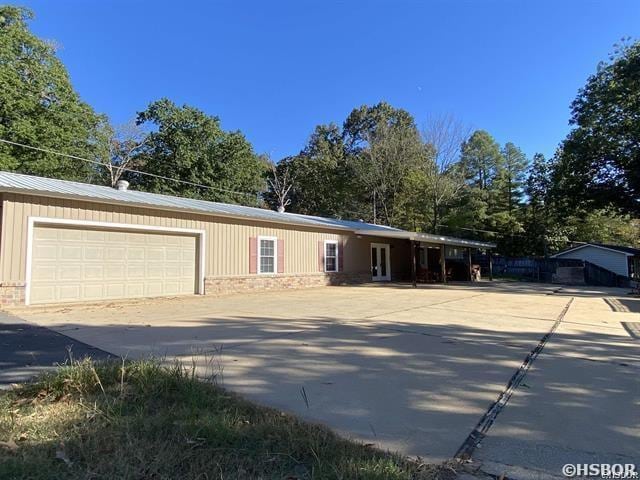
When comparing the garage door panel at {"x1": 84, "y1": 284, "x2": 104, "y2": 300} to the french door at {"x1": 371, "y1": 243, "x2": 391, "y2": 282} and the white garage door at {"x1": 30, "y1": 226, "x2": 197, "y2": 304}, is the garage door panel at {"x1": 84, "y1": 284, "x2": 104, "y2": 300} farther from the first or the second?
the french door at {"x1": 371, "y1": 243, "x2": 391, "y2": 282}

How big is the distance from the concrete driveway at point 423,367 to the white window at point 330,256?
381 inches

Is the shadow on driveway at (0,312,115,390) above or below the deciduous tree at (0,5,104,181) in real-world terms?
below

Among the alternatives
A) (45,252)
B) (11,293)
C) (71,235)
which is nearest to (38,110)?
(71,235)

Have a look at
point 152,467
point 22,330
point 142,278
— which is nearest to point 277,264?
point 142,278

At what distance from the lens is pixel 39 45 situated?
27453 millimetres

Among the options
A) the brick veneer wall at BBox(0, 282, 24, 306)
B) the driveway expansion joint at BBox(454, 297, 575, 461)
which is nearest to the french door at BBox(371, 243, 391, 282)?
the brick veneer wall at BBox(0, 282, 24, 306)

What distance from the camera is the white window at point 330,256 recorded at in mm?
20375

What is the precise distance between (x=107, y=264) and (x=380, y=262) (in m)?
15.3

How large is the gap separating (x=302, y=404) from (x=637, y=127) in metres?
23.6

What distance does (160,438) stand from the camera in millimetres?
3014

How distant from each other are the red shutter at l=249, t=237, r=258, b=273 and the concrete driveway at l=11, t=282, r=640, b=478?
5.52m

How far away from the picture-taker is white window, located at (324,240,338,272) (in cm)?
2038

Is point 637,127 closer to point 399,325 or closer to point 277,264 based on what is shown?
point 277,264

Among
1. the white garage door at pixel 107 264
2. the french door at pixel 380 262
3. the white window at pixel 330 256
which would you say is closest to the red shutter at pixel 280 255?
the white window at pixel 330 256
